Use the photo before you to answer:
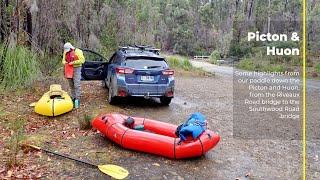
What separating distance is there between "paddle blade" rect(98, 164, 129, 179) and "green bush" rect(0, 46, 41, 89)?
6.42m

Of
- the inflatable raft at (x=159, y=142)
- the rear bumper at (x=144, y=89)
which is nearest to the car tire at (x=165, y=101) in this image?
the rear bumper at (x=144, y=89)

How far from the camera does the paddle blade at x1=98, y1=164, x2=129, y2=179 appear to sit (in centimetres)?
623

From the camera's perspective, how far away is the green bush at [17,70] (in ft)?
38.8

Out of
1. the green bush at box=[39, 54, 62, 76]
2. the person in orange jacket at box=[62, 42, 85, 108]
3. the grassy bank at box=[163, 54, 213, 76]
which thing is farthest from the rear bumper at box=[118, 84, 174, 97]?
the grassy bank at box=[163, 54, 213, 76]

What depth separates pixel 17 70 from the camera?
11828 mm

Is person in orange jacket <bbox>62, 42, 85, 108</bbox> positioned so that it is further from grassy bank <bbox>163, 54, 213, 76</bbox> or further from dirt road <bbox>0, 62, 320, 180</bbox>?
grassy bank <bbox>163, 54, 213, 76</bbox>

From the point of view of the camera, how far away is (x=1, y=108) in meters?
10.3

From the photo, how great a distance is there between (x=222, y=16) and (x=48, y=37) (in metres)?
61.1

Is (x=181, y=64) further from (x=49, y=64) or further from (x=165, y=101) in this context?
(x=165, y=101)

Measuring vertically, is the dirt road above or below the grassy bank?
below

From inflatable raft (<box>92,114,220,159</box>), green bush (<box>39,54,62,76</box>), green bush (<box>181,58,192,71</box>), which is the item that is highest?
green bush (<box>39,54,62,76</box>)

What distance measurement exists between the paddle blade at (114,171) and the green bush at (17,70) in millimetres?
6417

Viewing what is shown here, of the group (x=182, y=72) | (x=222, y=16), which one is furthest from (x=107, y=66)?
(x=222, y=16)

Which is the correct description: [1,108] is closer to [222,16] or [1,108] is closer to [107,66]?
[107,66]
